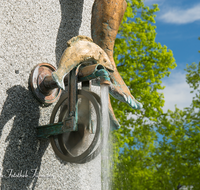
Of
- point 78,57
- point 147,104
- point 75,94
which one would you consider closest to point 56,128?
point 75,94

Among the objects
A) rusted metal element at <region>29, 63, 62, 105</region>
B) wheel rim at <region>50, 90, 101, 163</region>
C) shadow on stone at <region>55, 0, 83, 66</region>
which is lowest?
wheel rim at <region>50, 90, 101, 163</region>

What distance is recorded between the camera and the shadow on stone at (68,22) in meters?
2.50

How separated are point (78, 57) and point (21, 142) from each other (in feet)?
2.63

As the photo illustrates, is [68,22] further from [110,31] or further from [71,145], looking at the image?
[71,145]

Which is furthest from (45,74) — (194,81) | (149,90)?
(194,81)

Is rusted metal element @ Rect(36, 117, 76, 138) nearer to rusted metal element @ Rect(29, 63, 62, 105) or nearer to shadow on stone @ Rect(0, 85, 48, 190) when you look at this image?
shadow on stone @ Rect(0, 85, 48, 190)

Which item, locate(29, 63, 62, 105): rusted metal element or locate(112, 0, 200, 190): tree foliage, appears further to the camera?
locate(112, 0, 200, 190): tree foliage

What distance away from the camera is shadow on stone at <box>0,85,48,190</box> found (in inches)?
73.9

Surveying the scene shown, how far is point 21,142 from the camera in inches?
78.3

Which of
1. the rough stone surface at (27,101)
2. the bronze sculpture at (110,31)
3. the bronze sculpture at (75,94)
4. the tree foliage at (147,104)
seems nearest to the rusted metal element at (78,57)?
the bronze sculpture at (75,94)

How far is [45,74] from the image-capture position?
225 cm

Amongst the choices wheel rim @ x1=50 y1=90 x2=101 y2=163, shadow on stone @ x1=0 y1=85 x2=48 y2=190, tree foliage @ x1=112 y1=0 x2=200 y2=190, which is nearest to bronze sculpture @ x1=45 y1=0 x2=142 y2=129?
wheel rim @ x1=50 y1=90 x2=101 y2=163

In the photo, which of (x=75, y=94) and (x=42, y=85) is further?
(x=42, y=85)

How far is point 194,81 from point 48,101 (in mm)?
14063
